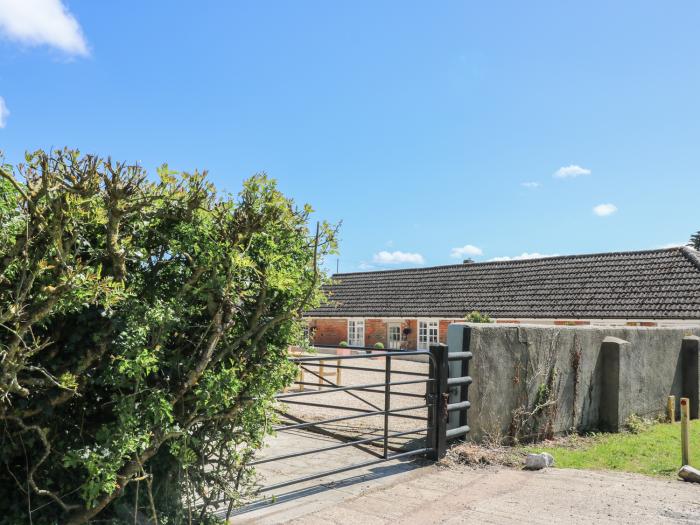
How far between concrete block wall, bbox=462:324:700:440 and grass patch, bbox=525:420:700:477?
0.34m

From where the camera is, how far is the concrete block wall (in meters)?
8.02

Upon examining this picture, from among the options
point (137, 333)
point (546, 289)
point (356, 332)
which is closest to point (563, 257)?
point (546, 289)

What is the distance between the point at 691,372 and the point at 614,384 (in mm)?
3426

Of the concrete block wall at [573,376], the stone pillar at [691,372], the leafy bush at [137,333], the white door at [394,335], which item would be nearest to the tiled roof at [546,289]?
the white door at [394,335]

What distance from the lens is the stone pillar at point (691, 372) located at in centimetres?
1214

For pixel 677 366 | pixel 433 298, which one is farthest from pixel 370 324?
pixel 677 366

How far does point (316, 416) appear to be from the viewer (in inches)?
405

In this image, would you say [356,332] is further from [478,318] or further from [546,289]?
[546,289]

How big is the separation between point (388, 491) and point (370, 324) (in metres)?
23.6

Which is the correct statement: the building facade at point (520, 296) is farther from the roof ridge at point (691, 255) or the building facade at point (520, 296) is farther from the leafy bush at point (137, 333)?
the leafy bush at point (137, 333)

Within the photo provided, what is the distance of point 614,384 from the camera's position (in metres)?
10.0

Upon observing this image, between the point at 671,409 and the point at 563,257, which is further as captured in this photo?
the point at 563,257

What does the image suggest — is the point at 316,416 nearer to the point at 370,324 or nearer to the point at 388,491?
the point at 388,491

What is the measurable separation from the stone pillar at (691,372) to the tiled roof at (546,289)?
23.0ft
